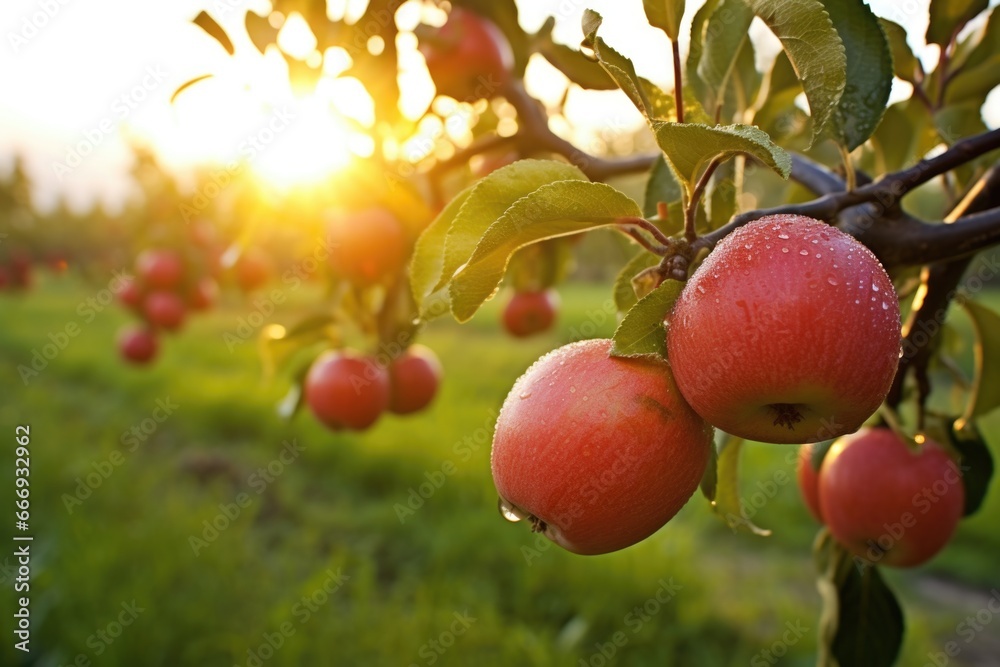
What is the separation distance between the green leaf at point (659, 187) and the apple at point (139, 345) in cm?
262

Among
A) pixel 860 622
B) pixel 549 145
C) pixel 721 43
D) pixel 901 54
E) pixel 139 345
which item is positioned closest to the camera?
pixel 721 43

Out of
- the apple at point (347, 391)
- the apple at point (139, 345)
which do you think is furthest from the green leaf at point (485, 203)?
the apple at point (139, 345)

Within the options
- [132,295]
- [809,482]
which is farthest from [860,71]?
[132,295]

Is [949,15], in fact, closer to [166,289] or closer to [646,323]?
[646,323]

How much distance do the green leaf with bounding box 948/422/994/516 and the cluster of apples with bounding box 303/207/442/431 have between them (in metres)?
0.85

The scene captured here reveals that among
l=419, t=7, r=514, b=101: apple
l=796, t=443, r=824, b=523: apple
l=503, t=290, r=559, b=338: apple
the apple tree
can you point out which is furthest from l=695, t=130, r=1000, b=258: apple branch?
l=503, t=290, r=559, b=338: apple

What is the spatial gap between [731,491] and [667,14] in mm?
423

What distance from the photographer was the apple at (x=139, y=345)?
9.34ft

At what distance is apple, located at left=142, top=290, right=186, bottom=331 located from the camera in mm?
2490

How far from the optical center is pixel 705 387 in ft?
1.47

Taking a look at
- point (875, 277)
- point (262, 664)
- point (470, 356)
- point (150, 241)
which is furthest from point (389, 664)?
point (470, 356)

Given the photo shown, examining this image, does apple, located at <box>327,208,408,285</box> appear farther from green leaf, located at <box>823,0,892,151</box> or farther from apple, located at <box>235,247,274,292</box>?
apple, located at <box>235,247,274,292</box>

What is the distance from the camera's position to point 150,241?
2582mm

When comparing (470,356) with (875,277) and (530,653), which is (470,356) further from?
(875,277)
